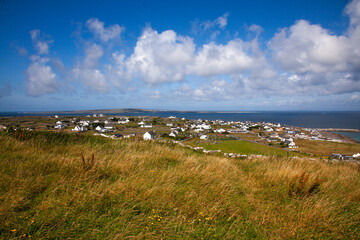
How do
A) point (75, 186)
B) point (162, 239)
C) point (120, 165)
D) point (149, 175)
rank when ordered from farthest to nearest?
point (120, 165) → point (149, 175) → point (75, 186) → point (162, 239)

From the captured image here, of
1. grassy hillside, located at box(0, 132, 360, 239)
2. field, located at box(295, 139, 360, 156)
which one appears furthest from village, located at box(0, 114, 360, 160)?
grassy hillside, located at box(0, 132, 360, 239)

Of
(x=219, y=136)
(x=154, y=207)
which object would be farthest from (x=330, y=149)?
(x=154, y=207)

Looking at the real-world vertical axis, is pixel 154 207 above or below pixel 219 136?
above

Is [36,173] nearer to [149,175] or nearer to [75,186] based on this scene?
[75,186]

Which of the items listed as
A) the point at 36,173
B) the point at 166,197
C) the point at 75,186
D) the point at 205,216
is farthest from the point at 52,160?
the point at 205,216

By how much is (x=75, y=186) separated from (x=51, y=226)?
0.96 m

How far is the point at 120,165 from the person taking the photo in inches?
174

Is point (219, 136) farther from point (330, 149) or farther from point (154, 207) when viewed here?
point (154, 207)

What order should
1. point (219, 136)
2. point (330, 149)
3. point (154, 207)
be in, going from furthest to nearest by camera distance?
point (219, 136) → point (330, 149) → point (154, 207)

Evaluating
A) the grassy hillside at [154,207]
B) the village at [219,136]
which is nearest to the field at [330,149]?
the village at [219,136]

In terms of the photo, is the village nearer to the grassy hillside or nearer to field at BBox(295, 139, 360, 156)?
field at BBox(295, 139, 360, 156)

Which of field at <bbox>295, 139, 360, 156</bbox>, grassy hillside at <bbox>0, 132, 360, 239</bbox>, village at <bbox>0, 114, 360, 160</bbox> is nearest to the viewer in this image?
grassy hillside at <bbox>0, 132, 360, 239</bbox>

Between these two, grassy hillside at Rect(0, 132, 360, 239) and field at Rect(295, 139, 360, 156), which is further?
field at Rect(295, 139, 360, 156)

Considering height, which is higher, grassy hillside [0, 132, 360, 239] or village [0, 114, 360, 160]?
grassy hillside [0, 132, 360, 239]
